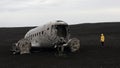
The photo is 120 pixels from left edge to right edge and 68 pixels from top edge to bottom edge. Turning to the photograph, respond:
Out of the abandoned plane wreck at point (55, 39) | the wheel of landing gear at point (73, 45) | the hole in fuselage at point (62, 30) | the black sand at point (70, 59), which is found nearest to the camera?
the black sand at point (70, 59)

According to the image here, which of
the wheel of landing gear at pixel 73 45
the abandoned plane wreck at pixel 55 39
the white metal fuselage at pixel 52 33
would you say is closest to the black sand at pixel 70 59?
A: the wheel of landing gear at pixel 73 45

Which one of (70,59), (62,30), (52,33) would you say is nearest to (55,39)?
(52,33)

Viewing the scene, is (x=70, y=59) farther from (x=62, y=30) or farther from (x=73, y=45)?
(x=73, y=45)

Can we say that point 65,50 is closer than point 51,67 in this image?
No

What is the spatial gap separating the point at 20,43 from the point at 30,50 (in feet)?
8.78

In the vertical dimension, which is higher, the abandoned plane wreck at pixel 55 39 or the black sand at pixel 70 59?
the abandoned plane wreck at pixel 55 39

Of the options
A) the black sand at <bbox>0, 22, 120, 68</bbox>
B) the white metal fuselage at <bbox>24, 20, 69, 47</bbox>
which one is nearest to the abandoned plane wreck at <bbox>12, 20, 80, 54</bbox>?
the white metal fuselage at <bbox>24, 20, 69, 47</bbox>

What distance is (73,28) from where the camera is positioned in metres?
112

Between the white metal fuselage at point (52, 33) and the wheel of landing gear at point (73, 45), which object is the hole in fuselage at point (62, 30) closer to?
the white metal fuselage at point (52, 33)

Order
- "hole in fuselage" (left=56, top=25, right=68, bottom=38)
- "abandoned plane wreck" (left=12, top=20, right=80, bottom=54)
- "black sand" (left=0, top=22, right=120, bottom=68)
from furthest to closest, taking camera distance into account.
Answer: "hole in fuselage" (left=56, top=25, right=68, bottom=38) < "abandoned plane wreck" (left=12, top=20, right=80, bottom=54) < "black sand" (left=0, top=22, right=120, bottom=68)

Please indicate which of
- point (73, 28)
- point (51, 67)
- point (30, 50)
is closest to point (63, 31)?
point (30, 50)

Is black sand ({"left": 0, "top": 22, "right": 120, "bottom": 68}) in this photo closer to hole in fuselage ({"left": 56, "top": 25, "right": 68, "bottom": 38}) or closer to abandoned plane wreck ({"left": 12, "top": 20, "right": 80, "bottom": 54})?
abandoned plane wreck ({"left": 12, "top": 20, "right": 80, "bottom": 54})

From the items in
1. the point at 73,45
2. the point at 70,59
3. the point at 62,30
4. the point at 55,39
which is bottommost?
the point at 70,59

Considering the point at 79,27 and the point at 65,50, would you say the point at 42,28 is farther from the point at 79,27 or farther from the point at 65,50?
the point at 79,27
